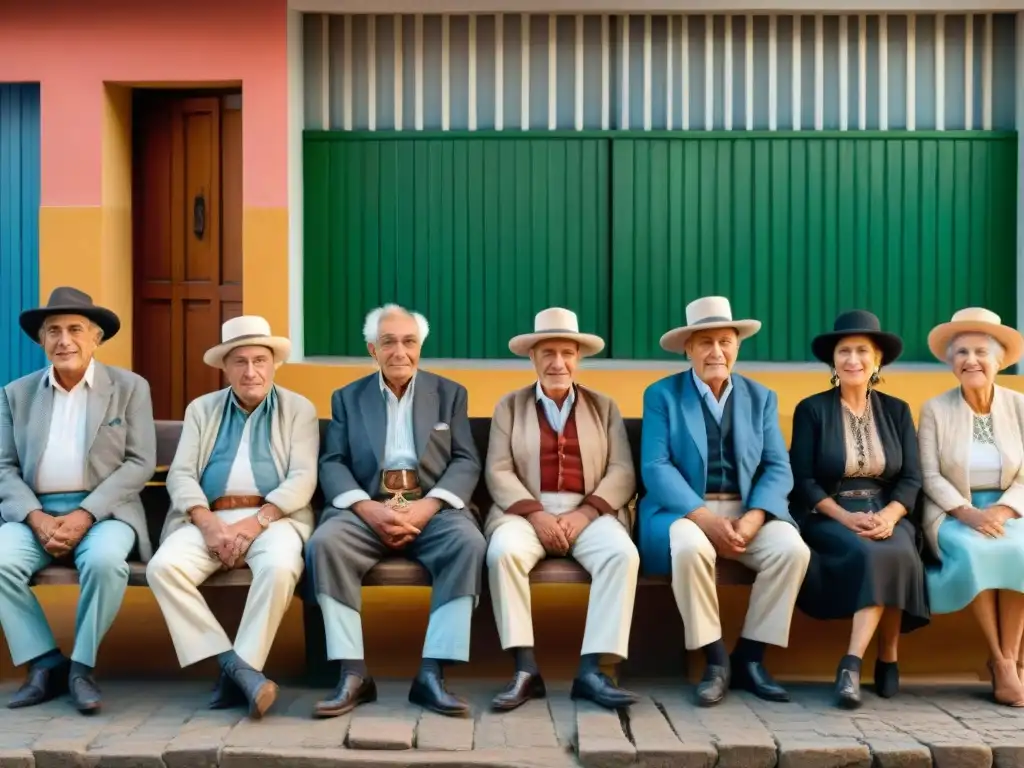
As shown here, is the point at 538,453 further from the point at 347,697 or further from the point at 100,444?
the point at 100,444

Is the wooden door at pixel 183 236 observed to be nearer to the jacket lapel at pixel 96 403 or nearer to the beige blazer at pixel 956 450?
the jacket lapel at pixel 96 403

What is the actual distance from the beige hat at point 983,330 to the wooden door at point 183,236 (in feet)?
15.8

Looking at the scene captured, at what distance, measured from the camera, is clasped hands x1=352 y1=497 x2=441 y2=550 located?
16.8ft

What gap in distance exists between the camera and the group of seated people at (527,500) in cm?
492

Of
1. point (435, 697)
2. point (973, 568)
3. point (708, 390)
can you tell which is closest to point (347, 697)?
point (435, 697)

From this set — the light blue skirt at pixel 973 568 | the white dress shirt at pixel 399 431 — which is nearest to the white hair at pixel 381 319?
the white dress shirt at pixel 399 431

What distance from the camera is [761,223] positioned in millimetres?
8477

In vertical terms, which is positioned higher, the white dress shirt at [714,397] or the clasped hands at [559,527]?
the white dress shirt at [714,397]

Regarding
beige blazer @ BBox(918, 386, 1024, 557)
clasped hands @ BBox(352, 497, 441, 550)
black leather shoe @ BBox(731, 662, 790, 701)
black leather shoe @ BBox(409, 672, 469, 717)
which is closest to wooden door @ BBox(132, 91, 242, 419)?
clasped hands @ BBox(352, 497, 441, 550)

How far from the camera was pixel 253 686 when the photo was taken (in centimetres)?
468

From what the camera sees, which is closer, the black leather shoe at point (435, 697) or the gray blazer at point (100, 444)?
the black leather shoe at point (435, 697)

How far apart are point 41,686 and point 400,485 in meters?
1.58

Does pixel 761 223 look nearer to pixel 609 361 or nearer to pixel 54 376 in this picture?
pixel 609 361

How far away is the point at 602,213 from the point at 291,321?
2126 millimetres
